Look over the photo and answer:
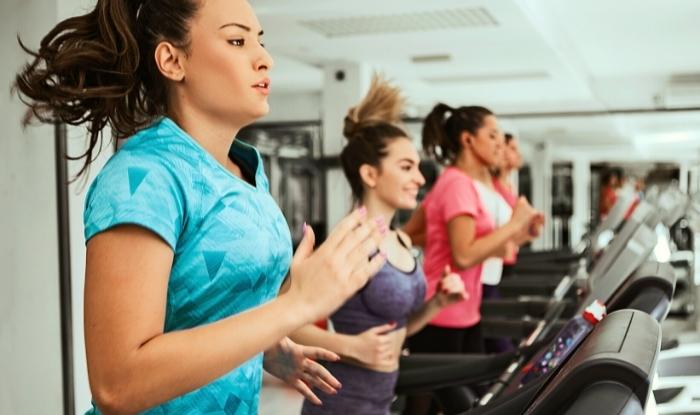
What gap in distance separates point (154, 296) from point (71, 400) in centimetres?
252

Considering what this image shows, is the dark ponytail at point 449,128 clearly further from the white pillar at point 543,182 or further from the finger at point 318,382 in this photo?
the white pillar at point 543,182

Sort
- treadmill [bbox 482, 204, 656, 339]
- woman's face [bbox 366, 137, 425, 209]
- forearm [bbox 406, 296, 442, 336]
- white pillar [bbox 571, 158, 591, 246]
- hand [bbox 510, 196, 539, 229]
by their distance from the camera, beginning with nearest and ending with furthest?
treadmill [bbox 482, 204, 656, 339]
forearm [bbox 406, 296, 442, 336]
woman's face [bbox 366, 137, 425, 209]
hand [bbox 510, 196, 539, 229]
white pillar [bbox 571, 158, 591, 246]

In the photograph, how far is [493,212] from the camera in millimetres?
3600

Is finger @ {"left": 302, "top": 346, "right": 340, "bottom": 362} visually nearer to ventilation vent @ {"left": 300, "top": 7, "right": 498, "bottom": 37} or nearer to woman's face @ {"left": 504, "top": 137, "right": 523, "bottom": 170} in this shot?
woman's face @ {"left": 504, "top": 137, "right": 523, "bottom": 170}

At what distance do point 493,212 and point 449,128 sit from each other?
405mm

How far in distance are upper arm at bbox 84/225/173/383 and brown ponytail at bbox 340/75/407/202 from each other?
1.55m

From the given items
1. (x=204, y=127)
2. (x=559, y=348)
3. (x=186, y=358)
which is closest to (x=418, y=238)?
(x=559, y=348)

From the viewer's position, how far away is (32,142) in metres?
3.25

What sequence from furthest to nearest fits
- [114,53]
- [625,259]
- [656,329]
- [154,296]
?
[625,259] → [114,53] → [154,296] → [656,329]

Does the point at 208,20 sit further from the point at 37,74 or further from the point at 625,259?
the point at 625,259

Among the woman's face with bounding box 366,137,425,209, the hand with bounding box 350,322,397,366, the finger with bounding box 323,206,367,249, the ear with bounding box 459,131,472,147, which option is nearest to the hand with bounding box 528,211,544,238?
the ear with bounding box 459,131,472,147

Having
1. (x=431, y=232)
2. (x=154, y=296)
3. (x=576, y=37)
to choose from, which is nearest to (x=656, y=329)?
(x=154, y=296)

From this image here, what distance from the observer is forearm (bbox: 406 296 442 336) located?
2.41m

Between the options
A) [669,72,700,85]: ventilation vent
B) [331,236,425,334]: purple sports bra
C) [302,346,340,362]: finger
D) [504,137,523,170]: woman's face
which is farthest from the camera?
[669,72,700,85]: ventilation vent
